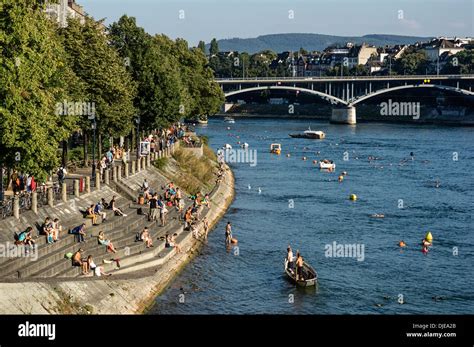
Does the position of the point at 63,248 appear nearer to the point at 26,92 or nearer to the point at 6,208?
the point at 6,208

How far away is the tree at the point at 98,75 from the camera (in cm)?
4947

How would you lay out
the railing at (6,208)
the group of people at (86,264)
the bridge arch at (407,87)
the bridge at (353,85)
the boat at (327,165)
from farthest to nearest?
the bridge at (353,85), the bridge arch at (407,87), the boat at (327,165), the railing at (6,208), the group of people at (86,264)

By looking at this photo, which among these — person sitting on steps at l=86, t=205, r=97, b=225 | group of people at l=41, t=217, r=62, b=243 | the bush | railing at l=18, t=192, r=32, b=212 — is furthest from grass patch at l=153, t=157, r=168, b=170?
group of people at l=41, t=217, r=62, b=243

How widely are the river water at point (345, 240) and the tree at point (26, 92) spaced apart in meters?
7.20

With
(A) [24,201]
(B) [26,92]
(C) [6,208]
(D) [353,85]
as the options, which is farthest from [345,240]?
(D) [353,85]

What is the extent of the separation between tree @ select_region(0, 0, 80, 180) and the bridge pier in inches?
5339

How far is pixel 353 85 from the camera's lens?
177m

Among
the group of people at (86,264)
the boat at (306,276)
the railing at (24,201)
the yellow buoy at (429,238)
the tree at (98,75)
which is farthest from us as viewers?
the tree at (98,75)

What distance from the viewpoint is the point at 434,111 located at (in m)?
176

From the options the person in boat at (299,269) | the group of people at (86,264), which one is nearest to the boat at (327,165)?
the person in boat at (299,269)

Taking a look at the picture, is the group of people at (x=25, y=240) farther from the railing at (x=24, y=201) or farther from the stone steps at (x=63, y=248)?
the railing at (x=24, y=201)

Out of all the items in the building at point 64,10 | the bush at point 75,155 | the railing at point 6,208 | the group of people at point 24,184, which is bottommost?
the bush at point 75,155

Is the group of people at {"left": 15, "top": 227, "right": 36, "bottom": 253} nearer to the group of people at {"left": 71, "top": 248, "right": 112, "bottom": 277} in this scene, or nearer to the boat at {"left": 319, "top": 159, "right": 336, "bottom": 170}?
the group of people at {"left": 71, "top": 248, "right": 112, "bottom": 277}
